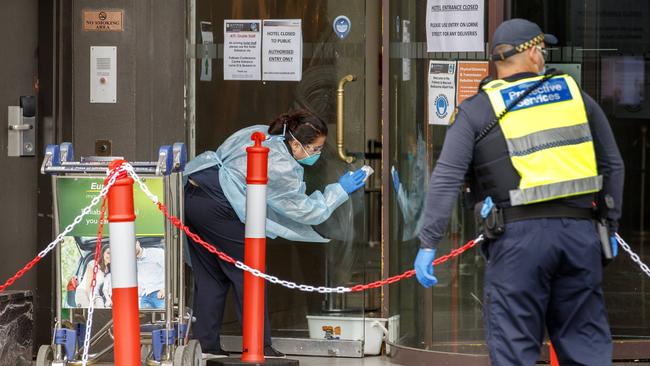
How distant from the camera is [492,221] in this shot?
530 centimetres

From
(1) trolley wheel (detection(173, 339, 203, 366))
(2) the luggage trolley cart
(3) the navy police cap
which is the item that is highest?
(3) the navy police cap

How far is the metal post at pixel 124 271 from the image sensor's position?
6004 millimetres

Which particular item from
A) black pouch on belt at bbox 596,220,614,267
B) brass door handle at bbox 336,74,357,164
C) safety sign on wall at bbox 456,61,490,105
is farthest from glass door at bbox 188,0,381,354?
black pouch on belt at bbox 596,220,614,267

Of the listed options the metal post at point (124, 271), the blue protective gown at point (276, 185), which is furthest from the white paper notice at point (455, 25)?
the metal post at point (124, 271)

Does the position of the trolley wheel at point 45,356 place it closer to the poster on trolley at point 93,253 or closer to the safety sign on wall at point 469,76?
the poster on trolley at point 93,253

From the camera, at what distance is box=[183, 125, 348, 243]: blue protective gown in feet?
25.6

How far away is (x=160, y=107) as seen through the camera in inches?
337

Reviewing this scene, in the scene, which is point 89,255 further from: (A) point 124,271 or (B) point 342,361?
(B) point 342,361

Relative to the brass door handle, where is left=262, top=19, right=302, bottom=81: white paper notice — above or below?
above

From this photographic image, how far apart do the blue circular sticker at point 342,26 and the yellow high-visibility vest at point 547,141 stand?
3.17 meters

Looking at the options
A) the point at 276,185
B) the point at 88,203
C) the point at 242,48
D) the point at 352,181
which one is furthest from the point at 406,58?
the point at 88,203

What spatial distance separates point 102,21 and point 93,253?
1906 mm

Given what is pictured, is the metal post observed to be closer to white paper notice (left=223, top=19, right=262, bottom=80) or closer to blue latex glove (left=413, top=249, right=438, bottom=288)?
blue latex glove (left=413, top=249, right=438, bottom=288)

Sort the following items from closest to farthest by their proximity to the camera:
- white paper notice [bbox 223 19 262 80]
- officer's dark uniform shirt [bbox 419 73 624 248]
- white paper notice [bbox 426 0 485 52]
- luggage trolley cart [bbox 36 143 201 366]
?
1. officer's dark uniform shirt [bbox 419 73 624 248]
2. luggage trolley cart [bbox 36 143 201 366]
3. white paper notice [bbox 426 0 485 52]
4. white paper notice [bbox 223 19 262 80]
